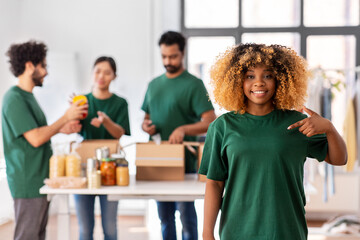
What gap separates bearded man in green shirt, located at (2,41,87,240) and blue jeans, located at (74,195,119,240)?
18cm

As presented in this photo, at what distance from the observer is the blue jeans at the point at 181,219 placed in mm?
2443

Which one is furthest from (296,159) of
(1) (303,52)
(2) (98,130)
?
(1) (303,52)

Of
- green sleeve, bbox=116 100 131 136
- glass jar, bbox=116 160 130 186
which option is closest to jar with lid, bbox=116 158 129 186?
glass jar, bbox=116 160 130 186

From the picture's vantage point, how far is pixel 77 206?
242 centimetres

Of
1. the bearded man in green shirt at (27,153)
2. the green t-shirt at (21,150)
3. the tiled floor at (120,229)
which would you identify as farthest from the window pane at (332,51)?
the green t-shirt at (21,150)

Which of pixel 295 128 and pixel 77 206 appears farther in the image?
pixel 77 206

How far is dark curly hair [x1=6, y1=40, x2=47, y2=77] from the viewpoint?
2406mm

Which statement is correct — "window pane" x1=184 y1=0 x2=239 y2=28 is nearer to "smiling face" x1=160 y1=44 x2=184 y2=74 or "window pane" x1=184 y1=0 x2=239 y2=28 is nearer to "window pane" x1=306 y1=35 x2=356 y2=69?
"window pane" x1=306 y1=35 x2=356 y2=69

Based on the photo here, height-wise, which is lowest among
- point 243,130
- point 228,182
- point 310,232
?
point 310,232

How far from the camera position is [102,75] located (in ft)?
8.59

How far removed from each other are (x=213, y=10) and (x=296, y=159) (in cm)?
356

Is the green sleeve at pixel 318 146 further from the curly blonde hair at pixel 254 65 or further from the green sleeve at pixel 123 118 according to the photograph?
the green sleeve at pixel 123 118

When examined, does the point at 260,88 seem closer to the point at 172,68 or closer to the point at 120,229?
the point at 172,68

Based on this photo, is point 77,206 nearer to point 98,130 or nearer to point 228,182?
point 98,130
